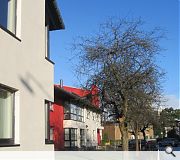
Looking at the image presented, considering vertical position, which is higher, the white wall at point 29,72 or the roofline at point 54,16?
the roofline at point 54,16

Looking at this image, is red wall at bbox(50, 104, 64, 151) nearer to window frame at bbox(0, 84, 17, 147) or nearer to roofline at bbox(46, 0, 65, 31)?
roofline at bbox(46, 0, 65, 31)

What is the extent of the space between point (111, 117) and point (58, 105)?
21212mm

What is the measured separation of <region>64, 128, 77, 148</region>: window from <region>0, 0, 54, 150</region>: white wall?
1189 inches

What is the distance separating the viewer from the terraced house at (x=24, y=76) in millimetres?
11656

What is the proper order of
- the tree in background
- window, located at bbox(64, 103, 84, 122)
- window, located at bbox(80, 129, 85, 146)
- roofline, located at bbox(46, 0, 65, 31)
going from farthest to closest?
the tree in background, window, located at bbox(80, 129, 85, 146), window, located at bbox(64, 103, 84, 122), roofline, located at bbox(46, 0, 65, 31)

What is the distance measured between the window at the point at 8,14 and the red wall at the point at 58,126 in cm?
2951

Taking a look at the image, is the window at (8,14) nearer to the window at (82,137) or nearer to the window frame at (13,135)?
the window frame at (13,135)

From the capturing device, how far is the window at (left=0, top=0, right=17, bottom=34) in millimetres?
11820

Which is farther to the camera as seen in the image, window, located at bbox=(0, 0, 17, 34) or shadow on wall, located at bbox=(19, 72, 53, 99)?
shadow on wall, located at bbox=(19, 72, 53, 99)

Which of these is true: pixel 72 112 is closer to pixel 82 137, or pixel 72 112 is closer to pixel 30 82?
pixel 82 137

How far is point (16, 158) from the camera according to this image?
39.7ft

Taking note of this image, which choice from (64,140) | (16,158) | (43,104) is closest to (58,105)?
(64,140)

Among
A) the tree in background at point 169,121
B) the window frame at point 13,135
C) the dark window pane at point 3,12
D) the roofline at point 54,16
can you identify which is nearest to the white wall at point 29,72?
the window frame at point 13,135

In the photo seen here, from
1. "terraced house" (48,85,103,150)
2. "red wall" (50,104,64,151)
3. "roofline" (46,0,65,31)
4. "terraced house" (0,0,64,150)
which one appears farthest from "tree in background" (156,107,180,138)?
"terraced house" (0,0,64,150)
